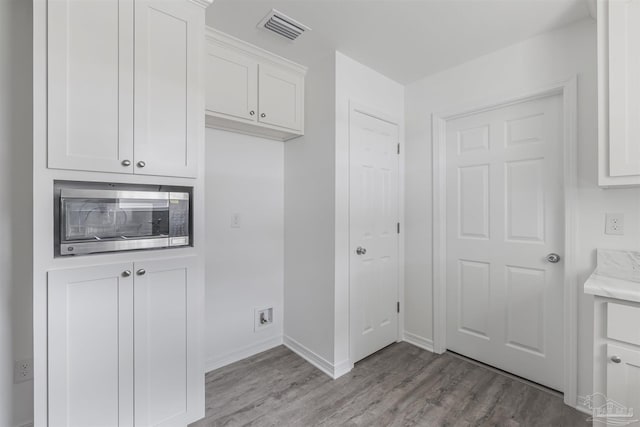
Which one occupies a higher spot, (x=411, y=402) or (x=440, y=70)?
(x=440, y=70)

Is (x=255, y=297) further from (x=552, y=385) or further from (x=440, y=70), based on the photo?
(x=440, y=70)

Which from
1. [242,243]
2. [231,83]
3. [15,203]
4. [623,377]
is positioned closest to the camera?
[623,377]

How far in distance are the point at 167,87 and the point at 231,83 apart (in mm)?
634

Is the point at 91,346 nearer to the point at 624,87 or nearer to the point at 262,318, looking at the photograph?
the point at 262,318

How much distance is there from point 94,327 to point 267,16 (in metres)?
1.96

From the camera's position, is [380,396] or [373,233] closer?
[380,396]

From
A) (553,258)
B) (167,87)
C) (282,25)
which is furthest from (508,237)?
(167,87)

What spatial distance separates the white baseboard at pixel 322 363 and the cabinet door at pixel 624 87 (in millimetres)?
2042

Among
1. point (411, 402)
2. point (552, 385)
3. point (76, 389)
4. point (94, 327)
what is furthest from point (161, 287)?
point (552, 385)

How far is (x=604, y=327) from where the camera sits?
1.35m

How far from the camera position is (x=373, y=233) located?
2.45m

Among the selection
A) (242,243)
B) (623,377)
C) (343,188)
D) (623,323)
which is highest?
(343,188)

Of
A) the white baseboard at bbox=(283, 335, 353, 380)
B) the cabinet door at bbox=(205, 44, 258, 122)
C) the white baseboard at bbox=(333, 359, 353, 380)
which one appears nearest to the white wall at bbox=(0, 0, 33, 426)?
the cabinet door at bbox=(205, 44, 258, 122)

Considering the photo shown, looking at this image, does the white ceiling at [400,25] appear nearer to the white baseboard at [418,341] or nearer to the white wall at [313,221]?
the white wall at [313,221]
